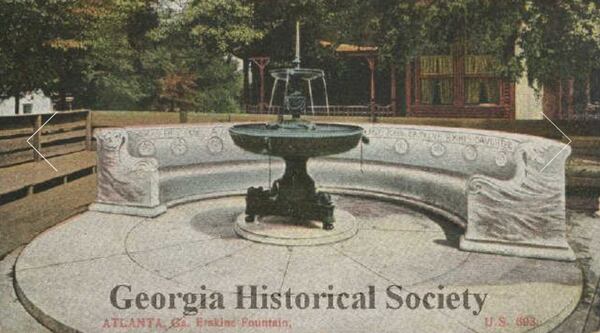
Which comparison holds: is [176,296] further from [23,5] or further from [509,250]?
[23,5]

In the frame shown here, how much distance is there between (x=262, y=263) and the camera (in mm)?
4648

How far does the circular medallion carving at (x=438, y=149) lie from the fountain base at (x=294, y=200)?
2.07 metres

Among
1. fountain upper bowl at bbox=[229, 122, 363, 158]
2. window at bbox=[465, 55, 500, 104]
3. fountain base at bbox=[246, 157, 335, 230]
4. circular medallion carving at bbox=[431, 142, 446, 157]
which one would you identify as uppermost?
window at bbox=[465, 55, 500, 104]

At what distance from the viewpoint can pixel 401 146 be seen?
7469 mm

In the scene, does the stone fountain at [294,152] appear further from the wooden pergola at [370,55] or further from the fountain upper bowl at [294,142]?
the wooden pergola at [370,55]

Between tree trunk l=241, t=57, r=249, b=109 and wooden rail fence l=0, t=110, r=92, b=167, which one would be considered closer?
wooden rail fence l=0, t=110, r=92, b=167

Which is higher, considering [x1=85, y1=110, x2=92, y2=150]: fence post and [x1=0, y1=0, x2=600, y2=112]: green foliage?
[x1=0, y1=0, x2=600, y2=112]: green foliage

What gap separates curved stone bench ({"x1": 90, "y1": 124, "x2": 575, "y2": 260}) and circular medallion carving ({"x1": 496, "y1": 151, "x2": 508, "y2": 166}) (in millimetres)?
18

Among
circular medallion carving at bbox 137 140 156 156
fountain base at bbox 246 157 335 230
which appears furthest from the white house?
fountain base at bbox 246 157 335 230

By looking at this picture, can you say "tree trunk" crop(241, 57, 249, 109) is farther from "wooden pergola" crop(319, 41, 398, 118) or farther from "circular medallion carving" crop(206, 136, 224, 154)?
"circular medallion carving" crop(206, 136, 224, 154)

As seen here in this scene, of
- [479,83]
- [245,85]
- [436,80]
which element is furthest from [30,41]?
[479,83]

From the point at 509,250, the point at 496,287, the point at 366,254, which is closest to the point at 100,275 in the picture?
the point at 366,254

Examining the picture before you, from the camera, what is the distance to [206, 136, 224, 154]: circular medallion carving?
7.72 metres

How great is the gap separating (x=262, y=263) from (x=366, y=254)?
104cm
